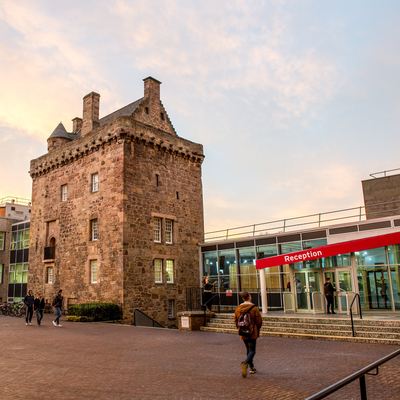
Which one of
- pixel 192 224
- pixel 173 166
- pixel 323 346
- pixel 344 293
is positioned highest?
pixel 173 166

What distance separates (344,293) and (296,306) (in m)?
2.54

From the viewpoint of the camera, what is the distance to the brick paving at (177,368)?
22.5ft

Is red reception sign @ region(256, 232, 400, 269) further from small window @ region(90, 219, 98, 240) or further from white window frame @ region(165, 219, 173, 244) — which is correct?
small window @ region(90, 219, 98, 240)

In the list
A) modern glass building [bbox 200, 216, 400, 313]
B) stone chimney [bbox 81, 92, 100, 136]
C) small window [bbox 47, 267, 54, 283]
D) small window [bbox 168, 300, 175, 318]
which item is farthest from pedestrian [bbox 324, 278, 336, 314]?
small window [bbox 47, 267, 54, 283]

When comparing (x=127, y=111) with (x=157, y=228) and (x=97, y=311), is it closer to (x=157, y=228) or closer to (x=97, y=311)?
(x=157, y=228)

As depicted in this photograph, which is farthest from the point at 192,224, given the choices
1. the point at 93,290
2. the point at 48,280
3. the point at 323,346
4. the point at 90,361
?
the point at 90,361

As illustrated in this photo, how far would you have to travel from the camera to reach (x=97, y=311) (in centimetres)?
2161

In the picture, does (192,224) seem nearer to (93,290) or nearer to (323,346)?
(93,290)

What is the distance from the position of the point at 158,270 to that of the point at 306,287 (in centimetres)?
1023

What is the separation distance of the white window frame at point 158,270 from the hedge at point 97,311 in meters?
3.61

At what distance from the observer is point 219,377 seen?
26.3 feet

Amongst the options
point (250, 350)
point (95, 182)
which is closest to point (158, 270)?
point (95, 182)

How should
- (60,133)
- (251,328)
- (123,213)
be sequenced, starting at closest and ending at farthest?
(251,328), (123,213), (60,133)

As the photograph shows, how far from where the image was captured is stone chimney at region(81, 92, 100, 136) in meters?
28.9
